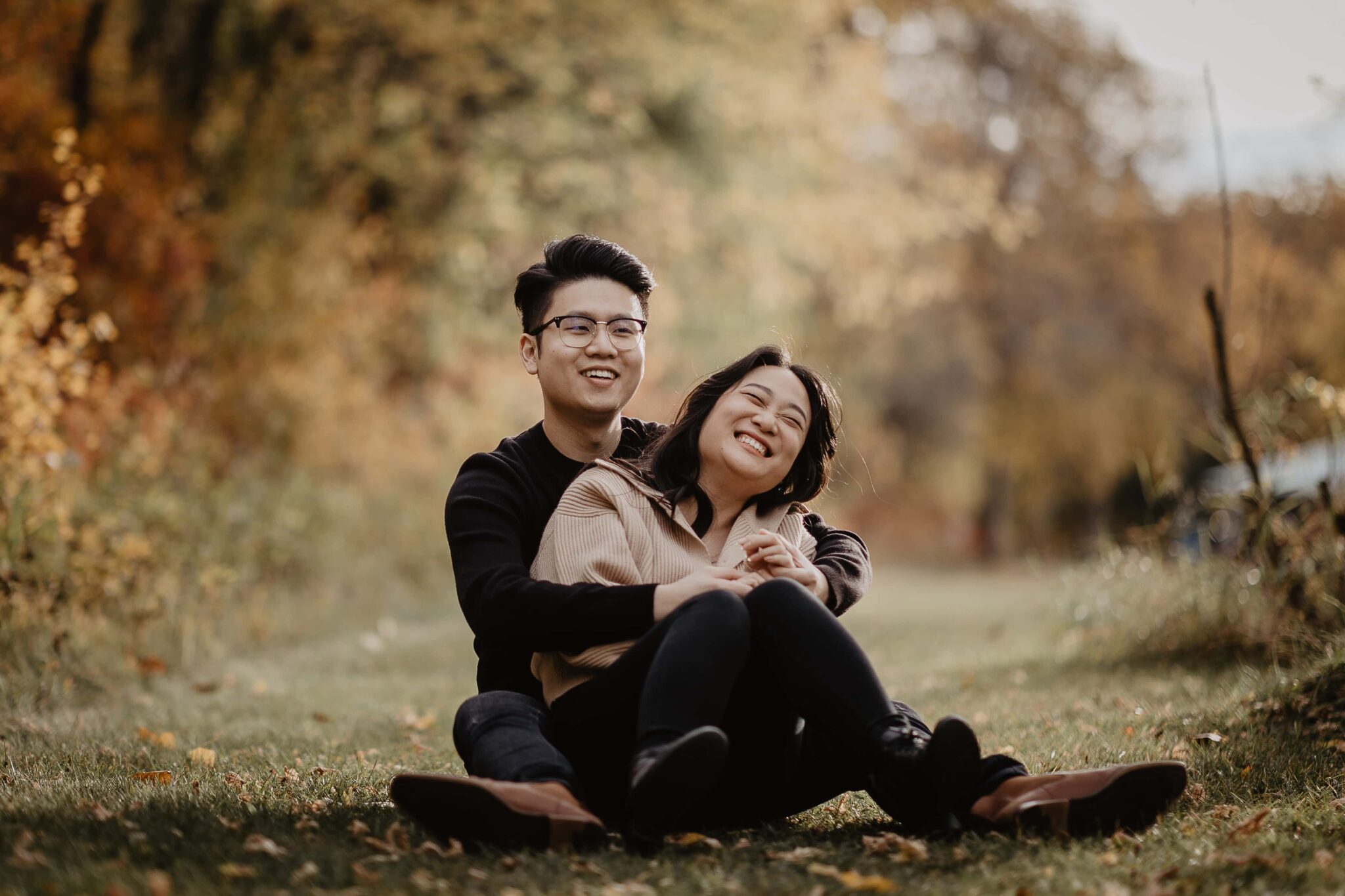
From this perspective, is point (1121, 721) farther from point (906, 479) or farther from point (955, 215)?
point (906, 479)

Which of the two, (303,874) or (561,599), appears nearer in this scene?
(303,874)

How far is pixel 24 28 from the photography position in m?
8.31

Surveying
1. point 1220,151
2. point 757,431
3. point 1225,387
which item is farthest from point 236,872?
point 1220,151

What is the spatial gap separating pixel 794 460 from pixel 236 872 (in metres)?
1.71

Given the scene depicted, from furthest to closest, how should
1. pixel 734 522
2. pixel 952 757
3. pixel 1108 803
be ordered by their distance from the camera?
1. pixel 734 522
2. pixel 1108 803
3. pixel 952 757

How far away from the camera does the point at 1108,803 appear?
2.96 metres

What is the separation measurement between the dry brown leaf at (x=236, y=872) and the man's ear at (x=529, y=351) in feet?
5.35

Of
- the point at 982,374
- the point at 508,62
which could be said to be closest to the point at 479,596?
the point at 508,62

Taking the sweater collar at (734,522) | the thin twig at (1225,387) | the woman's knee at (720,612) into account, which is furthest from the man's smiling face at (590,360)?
the thin twig at (1225,387)

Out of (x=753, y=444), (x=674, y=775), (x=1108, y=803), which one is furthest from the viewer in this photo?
(x=753, y=444)

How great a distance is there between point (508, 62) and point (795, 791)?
9.04 meters

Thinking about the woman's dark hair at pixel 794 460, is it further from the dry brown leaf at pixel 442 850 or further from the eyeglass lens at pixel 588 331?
the dry brown leaf at pixel 442 850

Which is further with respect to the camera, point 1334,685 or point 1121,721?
point 1121,721

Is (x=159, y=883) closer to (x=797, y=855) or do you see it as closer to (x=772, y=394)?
(x=797, y=855)
